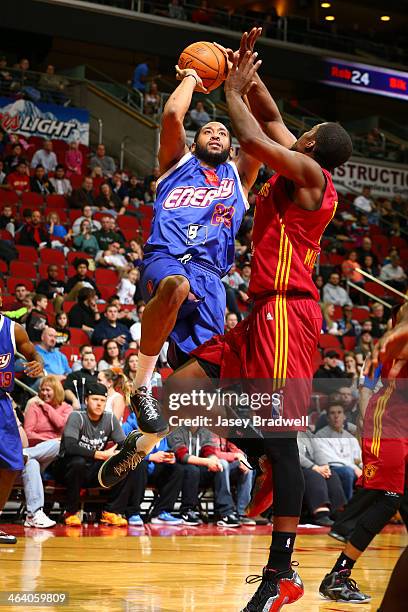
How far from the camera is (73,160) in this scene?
58.3 ft

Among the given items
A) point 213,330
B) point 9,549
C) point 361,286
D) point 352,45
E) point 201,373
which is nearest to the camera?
point 201,373

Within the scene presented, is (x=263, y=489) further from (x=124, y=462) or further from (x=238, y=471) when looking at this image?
(x=238, y=471)

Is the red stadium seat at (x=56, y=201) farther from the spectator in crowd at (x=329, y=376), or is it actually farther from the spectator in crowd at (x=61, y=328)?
the spectator in crowd at (x=329, y=376)

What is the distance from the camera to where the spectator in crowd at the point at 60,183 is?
1694cm

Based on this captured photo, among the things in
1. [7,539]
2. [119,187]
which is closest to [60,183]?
[119,187]

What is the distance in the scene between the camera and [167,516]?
34.1 ft

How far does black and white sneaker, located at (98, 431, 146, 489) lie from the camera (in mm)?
5727

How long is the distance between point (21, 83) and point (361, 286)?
25.4ft

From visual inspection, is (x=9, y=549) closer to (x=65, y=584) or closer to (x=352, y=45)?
(x=65, y=584)

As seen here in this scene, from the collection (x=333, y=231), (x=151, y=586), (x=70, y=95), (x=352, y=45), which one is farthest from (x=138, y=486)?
(x=352, y=45)

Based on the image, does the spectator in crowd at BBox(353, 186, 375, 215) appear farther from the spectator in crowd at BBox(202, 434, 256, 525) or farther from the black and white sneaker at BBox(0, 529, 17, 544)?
the black and white sneaker at BBox(0, 529, 17, 544)

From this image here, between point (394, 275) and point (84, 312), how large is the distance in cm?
792

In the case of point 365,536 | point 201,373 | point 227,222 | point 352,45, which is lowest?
point 365,536

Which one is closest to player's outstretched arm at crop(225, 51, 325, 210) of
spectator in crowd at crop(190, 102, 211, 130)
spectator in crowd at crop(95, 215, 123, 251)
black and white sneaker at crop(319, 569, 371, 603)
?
black and white sneaker at crop(319, 569, 371, 603)
